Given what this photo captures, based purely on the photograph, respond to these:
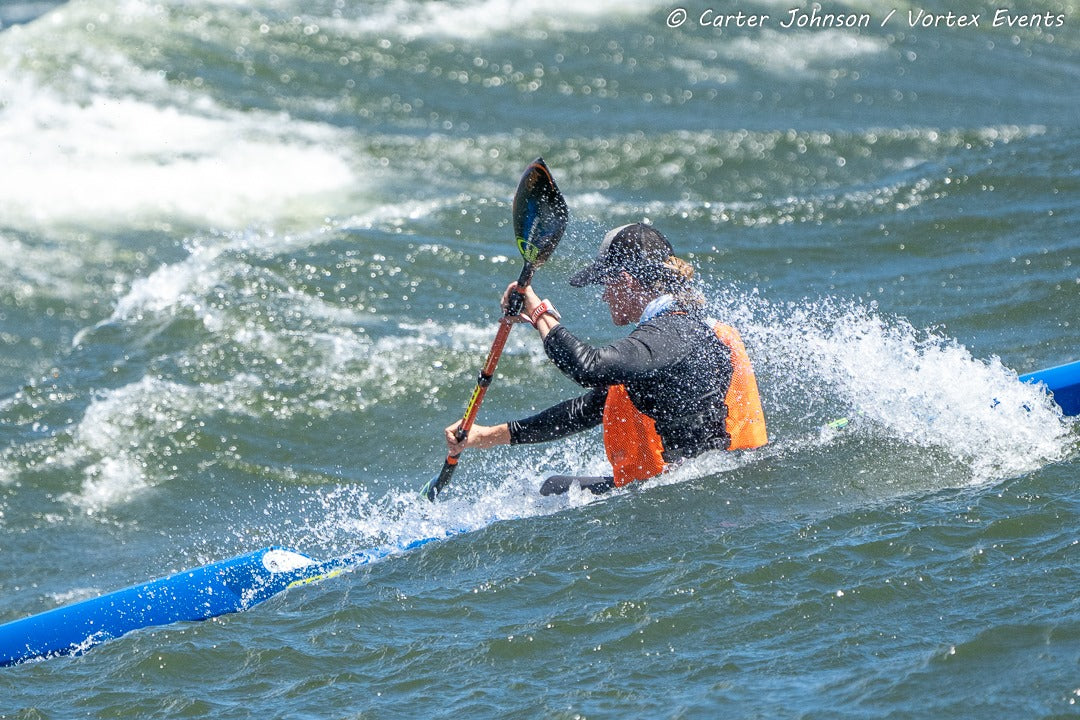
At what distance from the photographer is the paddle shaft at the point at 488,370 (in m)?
5.19

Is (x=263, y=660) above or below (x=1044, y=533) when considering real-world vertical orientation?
above

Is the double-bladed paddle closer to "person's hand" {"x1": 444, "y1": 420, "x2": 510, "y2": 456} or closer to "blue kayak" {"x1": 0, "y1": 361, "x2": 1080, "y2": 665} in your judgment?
"person's hand" {"x1": 444, "y1": 420, "x2": 510, "y2": 456}

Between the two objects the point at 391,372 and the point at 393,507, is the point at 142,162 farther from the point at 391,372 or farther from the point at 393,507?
the point at 393,507

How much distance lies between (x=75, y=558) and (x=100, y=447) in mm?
1077

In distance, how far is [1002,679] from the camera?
364 cm

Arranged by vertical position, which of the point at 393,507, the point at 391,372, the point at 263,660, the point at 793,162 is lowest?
the point at 263,660

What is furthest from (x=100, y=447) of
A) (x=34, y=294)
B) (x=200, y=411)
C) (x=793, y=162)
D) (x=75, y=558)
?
(x=793, y=162)

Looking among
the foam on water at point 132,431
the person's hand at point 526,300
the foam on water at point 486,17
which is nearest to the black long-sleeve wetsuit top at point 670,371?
the person's hand at point 526,300

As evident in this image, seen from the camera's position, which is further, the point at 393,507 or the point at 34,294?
the point at 34,294

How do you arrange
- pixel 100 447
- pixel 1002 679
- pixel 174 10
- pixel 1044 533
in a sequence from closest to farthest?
pixel 1002 679 < pixel 1044 533 < pixel 100 447 < pixel 174 10

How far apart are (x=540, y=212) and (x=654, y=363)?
35.7 inches

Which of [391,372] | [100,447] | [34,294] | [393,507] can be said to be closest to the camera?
[393,507]

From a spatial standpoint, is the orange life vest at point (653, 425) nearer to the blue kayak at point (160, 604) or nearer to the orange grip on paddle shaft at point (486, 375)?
the orange grip on paddle shaft at point (486, 375)

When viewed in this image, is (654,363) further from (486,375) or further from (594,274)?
(486,375)
